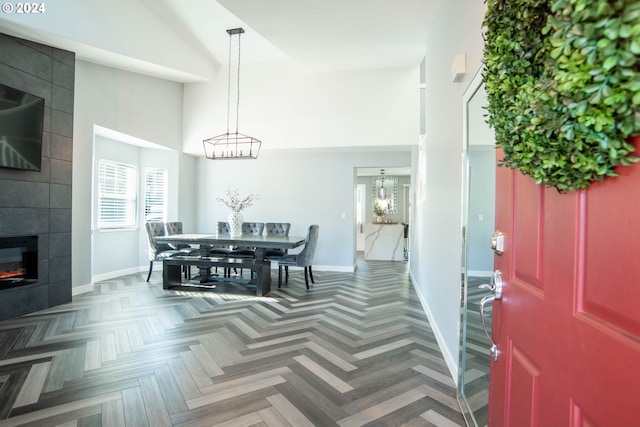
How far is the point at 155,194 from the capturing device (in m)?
6.39

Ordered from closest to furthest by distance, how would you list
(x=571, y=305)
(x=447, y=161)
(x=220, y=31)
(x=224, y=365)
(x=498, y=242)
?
(x=571, y=305) < (x=498, y=242) < (x=224, y=365) < (x=447, y=161) < (x=220, y=31)

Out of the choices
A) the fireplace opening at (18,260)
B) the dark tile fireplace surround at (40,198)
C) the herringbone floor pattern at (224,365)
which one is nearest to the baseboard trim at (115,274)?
the dark tile fireplace surround at (40,198)

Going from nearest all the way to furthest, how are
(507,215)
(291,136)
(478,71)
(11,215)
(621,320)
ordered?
(621,320)
(507,215)
(478,71)
(11,215)
(291,136)

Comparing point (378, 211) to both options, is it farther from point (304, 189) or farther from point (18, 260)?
point (18, 260)

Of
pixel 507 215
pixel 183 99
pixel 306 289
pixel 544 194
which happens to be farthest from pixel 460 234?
pixel 183 99

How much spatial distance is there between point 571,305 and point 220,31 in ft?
19.5

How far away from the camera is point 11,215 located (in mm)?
3480

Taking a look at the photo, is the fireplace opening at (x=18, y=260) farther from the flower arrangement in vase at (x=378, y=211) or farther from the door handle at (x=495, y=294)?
the flower arrangement in vase at (x=378, y=211)

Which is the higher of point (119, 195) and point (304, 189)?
point (304, 189)

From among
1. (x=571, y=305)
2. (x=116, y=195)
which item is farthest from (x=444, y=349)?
(x=116, y=195)

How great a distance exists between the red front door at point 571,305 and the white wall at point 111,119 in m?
5.20

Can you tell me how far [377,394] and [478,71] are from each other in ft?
6.80

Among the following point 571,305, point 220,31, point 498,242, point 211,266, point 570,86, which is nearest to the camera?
point 570,86

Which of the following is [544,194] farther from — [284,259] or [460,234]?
[284,259]
